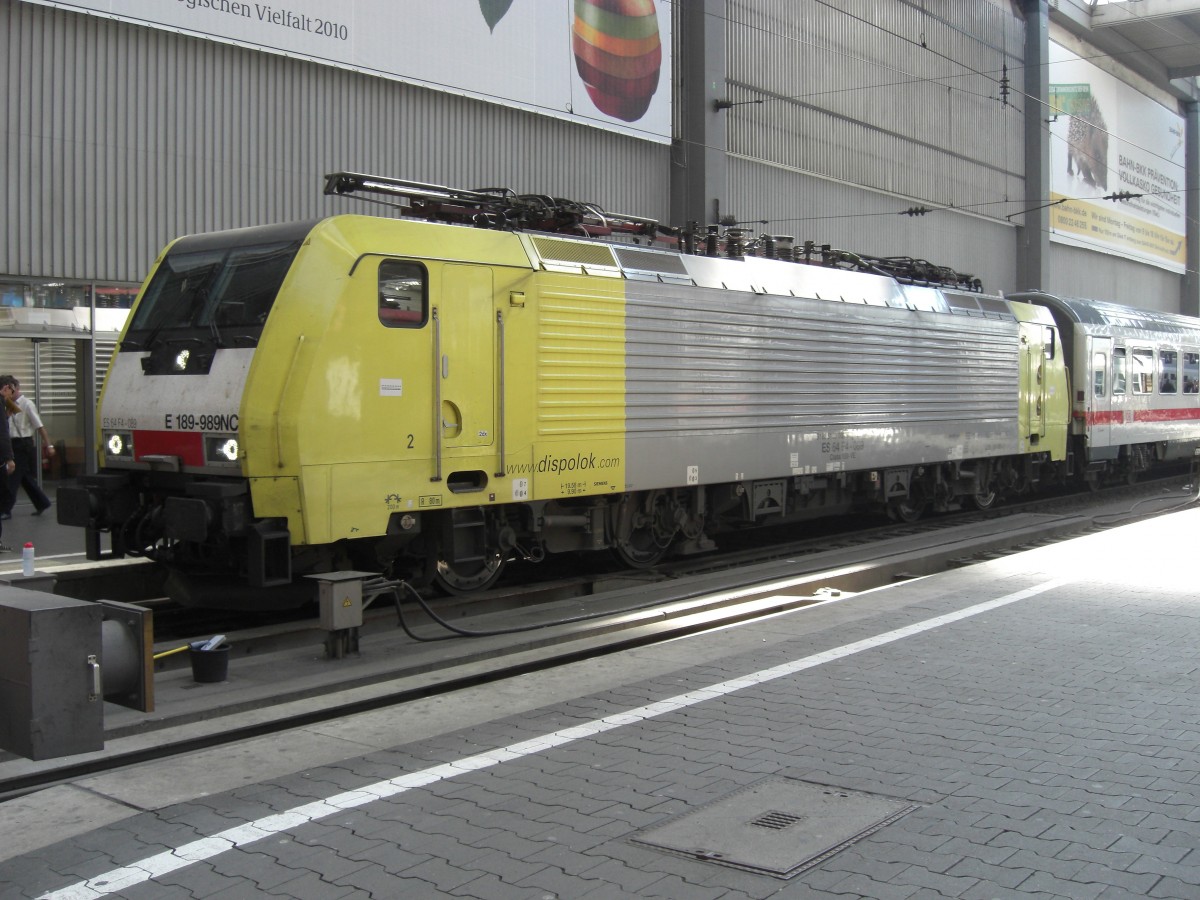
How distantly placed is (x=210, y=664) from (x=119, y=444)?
2.90 meters

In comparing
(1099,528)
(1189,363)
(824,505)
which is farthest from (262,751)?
(1189,363)

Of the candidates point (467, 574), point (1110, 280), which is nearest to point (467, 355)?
point (467, 574)

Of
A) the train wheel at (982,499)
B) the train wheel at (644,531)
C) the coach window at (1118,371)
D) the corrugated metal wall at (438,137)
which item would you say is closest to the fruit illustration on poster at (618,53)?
the corrugated metal wall at (438,137)

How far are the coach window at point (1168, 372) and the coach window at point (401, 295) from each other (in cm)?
1918

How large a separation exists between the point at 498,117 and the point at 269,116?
425cm

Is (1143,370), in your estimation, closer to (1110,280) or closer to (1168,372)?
(1168,372)

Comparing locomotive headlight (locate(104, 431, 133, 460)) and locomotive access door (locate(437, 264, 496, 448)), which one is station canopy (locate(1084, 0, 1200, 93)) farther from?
locomotive headlight (locate(104, 431, 133, 460))

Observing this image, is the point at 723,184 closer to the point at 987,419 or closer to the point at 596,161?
the point at 596,161

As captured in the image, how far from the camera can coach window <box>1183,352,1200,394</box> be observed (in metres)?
24.2

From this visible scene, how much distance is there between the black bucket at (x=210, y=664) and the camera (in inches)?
277

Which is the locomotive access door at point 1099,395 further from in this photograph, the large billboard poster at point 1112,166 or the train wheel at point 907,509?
the large billboard poster at point 1112,166

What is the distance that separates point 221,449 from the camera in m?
8.14

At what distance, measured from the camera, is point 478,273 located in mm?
9141

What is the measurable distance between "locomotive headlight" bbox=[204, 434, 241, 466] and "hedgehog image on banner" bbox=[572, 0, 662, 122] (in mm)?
13269
